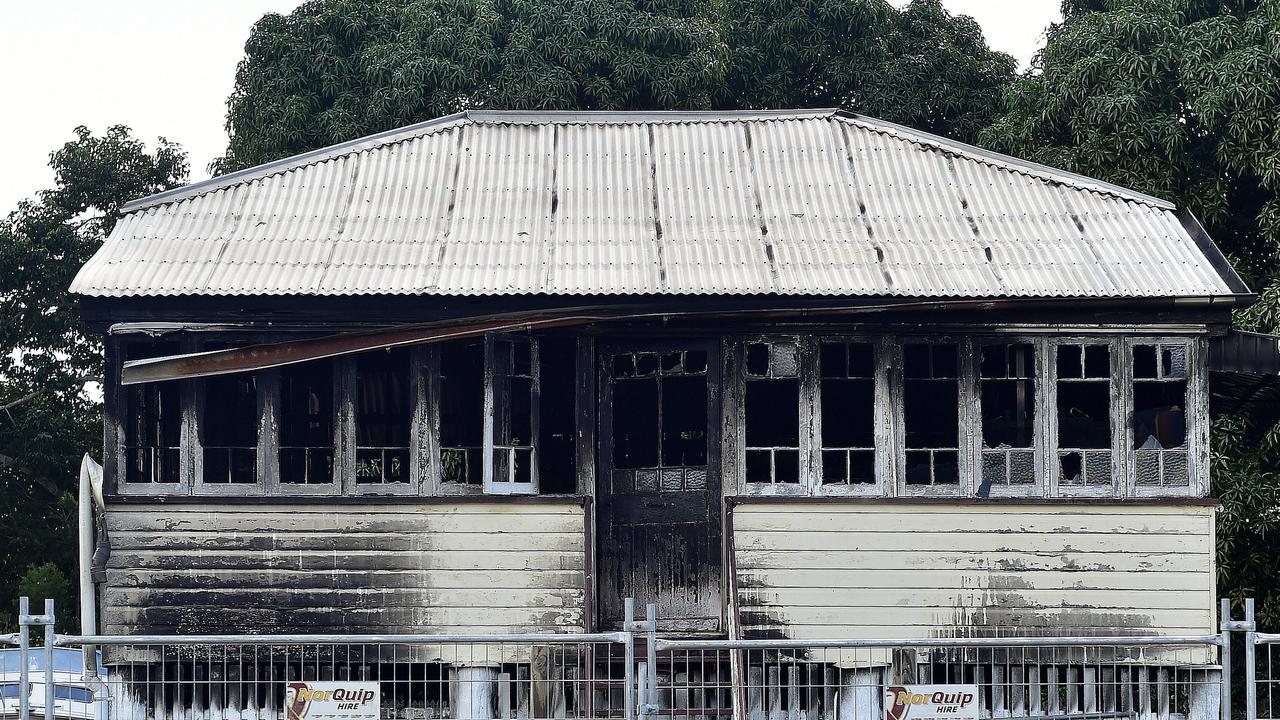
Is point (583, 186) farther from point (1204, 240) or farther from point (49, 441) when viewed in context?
point (49, 441)

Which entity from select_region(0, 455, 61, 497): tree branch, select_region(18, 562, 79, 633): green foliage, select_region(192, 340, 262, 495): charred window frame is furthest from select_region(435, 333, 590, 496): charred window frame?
select_region(0, 455, 61, 497): tree branch

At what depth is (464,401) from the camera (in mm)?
14617

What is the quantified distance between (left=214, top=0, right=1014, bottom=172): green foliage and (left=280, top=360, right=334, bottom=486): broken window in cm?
1383

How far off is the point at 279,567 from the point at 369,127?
1660cm

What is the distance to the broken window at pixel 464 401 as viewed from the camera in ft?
46.5

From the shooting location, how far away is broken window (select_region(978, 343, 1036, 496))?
44.8 ft

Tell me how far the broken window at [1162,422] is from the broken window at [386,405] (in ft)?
22.3

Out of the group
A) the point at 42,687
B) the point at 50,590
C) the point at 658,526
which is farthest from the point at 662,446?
the point at 50,590

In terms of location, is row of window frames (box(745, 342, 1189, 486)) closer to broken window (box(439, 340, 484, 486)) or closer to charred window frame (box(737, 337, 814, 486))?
charred window frame (box(737, 337, 814, 486))

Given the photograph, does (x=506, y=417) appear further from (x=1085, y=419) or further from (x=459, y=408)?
(x=1085, y=419)

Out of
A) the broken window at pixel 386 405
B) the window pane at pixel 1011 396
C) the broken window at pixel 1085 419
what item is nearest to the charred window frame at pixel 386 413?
the broken window at pixel 386 405

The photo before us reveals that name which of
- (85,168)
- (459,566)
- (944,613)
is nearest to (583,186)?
(459,566)

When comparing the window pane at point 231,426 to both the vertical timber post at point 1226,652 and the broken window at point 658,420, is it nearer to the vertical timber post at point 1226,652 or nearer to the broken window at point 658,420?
the broken window at point 658,420

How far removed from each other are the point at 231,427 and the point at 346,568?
209cm
